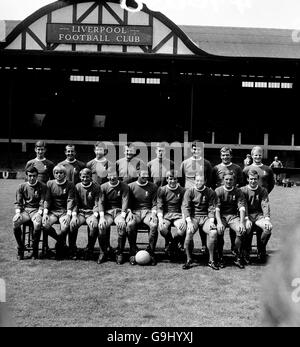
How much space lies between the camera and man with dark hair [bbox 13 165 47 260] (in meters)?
6.65

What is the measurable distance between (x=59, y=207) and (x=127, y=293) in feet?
8.10

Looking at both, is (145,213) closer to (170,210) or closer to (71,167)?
(170,210)

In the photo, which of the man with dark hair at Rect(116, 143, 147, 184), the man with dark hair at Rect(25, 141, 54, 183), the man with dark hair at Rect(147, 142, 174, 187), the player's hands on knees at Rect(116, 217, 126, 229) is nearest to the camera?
the player's hands on knees at Rect(116, 217, 126, 229)

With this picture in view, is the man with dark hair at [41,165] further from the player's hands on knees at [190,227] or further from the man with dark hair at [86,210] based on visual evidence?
the player's hands on knees at [190,227]

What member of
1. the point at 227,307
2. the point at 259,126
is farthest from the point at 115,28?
the point at 227,307

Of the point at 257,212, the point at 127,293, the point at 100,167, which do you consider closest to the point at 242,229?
the point at 257,212

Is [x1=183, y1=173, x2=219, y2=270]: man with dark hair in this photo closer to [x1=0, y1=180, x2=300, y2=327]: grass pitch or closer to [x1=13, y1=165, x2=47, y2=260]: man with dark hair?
[x1=0, y1=180, x2=300, y2=327]: grass pitch

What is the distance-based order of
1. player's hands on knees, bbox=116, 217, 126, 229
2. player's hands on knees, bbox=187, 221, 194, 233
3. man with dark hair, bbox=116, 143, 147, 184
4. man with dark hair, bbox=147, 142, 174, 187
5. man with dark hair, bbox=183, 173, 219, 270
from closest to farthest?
player's hands on knees, bbox=187, 221, 194, 233, man with dark hair, bbox=183, 173, 219, 270, player's hands on knees, bbox=116, 217, 126, 229, man with dark hair, bbox=116, 143, 147, 184, man with dark hair, bbox=147, 142, 174, 187

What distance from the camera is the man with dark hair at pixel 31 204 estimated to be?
262 inches

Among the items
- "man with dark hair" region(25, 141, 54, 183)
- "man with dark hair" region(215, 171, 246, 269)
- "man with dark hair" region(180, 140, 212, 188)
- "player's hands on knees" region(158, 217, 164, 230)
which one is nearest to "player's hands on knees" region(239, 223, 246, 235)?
"man with dark hair" region(215, 171, 246, 269)

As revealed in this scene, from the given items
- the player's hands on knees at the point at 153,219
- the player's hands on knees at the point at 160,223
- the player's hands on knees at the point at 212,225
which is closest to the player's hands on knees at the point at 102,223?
the player's hands on knees at the point at 153,219

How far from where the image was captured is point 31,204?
7012mm

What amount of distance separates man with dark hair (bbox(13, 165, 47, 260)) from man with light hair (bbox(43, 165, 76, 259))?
0.11 metres

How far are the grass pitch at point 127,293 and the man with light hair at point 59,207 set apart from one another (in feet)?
1.35
